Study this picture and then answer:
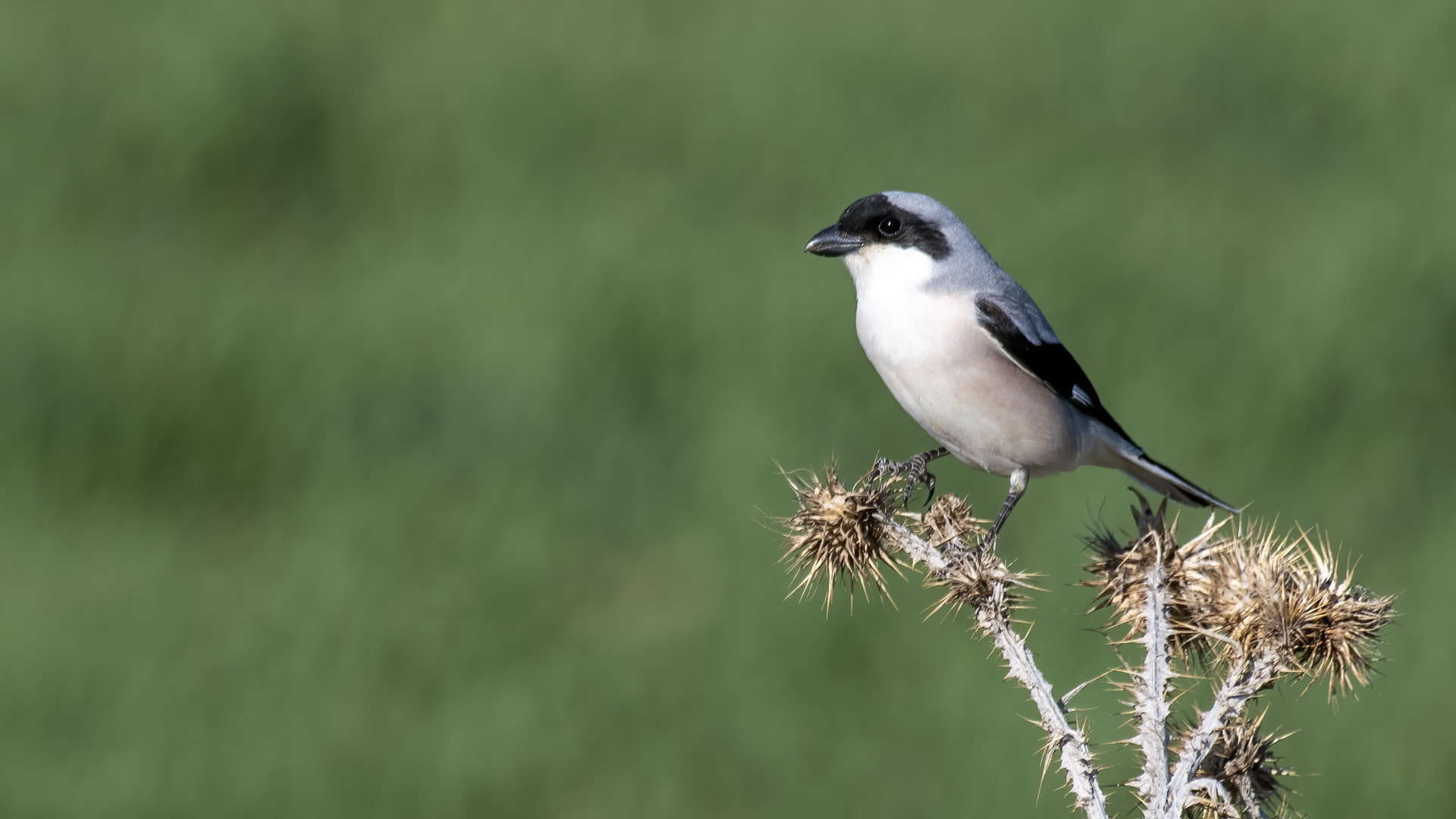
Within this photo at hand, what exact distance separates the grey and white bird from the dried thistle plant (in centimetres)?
76

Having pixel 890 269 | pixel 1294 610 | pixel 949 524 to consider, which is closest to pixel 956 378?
pixel 890 269

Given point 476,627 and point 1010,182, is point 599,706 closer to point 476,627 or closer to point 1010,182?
point 476,627

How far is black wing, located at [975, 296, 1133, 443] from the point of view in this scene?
453 centimetres

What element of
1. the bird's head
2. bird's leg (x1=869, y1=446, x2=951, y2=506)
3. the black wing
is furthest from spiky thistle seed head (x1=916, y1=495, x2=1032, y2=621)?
the bird's head

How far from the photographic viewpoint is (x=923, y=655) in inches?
274

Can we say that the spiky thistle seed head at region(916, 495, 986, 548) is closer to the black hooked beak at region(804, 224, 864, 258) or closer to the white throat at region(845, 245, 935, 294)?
the white throat at region(845, 245, 935, 294)

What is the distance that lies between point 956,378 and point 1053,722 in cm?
173

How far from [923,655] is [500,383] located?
3.12 m

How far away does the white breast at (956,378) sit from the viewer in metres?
4.32

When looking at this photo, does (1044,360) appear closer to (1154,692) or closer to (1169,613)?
(1169,613)

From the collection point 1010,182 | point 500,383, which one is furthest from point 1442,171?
point 500,383

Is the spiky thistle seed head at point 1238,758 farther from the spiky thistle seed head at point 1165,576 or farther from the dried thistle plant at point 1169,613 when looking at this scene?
the spiky thistle seed head at point 1165,576

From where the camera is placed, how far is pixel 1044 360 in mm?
4645

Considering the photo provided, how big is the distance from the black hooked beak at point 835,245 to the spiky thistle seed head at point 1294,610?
1.90 metres
